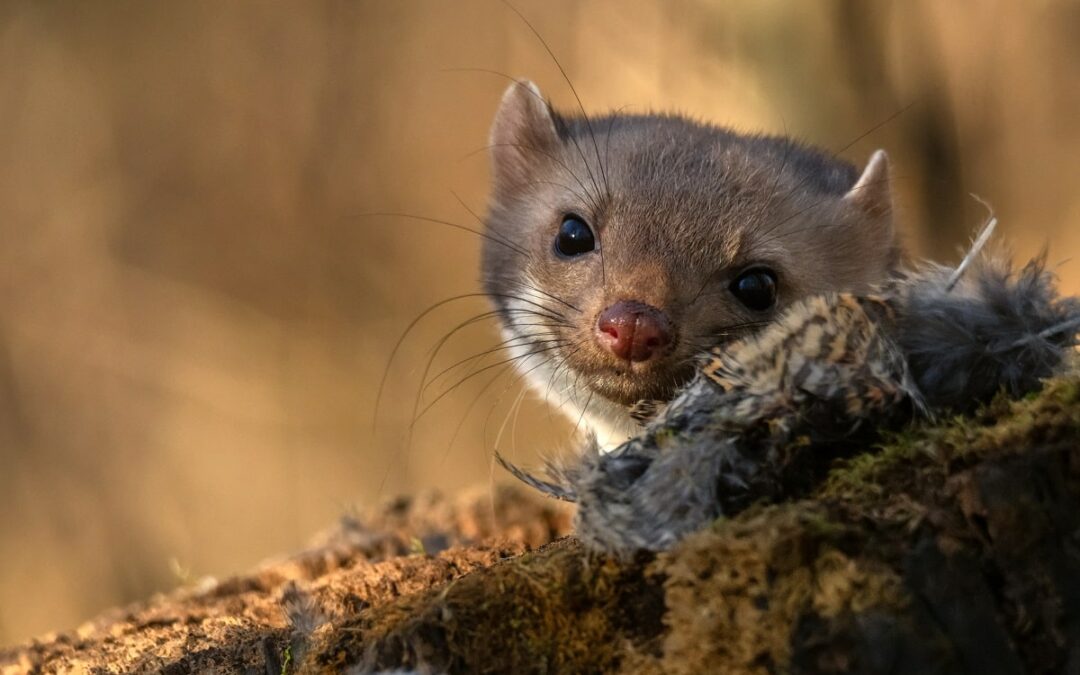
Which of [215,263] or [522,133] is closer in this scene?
[522,133]

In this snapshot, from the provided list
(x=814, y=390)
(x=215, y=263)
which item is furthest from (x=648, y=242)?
(x=215, y=263)

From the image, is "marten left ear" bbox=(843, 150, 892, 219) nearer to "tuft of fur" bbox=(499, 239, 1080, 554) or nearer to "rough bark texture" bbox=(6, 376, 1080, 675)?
"tuft of fur" bbox=(499, 239, 1080, 554)

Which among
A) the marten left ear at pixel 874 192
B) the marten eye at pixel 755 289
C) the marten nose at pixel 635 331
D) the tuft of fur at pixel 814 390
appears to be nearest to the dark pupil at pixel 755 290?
the marten eye at pixel 755 289

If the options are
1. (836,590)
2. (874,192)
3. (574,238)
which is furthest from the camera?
(874,192)

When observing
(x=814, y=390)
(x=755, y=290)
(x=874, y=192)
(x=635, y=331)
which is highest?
(x=874, y=192)

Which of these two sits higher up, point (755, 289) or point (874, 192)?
point (874, 192)

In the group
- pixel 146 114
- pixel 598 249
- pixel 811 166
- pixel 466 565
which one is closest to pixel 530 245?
pixel 598 249

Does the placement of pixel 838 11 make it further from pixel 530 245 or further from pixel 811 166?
pixel 530 245

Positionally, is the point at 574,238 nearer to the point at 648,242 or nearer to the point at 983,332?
the point at 648,242
